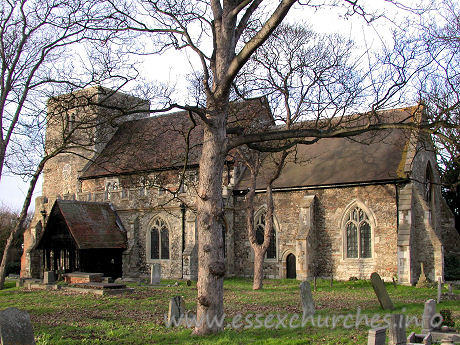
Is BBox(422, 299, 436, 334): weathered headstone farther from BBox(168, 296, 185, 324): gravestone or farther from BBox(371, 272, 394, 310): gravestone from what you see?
BBox(168, 296, 185, 324): gravestone

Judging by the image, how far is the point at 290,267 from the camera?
2420 cm

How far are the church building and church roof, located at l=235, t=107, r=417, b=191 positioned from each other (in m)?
0.06

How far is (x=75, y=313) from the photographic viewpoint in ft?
43.1

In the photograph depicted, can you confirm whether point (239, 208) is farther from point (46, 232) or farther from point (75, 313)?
point (75, 313)

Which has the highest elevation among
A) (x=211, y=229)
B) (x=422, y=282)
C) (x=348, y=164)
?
(x=348, y=164)

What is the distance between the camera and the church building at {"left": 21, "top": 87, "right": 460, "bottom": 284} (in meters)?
21.2

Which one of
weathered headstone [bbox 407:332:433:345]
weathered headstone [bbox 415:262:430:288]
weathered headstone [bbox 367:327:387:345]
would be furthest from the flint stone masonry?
weathered headstone [bbox 367:327:387:345]

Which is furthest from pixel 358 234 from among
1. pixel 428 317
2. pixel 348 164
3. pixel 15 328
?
pixel 15 328

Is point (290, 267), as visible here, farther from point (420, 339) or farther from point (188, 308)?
point (420, 339)

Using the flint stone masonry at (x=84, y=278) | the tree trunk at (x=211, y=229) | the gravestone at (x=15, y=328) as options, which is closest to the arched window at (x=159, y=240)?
the flint stone masonry at (x=84, y=278)

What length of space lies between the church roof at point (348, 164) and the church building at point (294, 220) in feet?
0.19

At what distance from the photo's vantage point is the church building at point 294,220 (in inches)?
834

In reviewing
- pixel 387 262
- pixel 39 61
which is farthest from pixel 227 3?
pixel 387 262

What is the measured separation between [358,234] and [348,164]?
3556 mm
